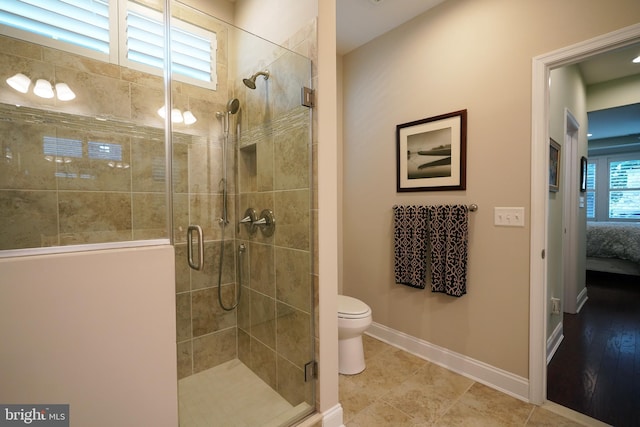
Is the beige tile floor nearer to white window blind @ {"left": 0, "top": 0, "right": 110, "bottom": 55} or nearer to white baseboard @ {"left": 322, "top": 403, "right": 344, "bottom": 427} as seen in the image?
white baseboard @ {"left": 322, "top": 403, "right": 344, "bottom": 427}

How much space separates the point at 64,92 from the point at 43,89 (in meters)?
0.08

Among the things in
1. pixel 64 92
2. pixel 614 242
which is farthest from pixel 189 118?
pixel 614 242

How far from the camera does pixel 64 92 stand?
4.68ft

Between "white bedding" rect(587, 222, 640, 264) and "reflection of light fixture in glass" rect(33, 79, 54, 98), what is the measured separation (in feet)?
22.1

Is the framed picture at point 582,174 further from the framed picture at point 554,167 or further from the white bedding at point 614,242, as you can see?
the white bedding at point 614,242

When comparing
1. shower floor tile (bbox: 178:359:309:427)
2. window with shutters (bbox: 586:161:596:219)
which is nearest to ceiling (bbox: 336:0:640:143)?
shower floor tile (bbox: 178:359:309:427)

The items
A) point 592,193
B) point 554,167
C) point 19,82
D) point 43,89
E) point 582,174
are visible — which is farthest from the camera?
point 592,193

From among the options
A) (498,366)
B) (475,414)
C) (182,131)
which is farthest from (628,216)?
(182,131)

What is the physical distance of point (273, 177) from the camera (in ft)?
5.69

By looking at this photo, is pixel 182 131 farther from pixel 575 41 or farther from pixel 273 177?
pixel 575 41

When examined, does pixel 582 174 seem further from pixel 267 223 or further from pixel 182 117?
pixel 182 117

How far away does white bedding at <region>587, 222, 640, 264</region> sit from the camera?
4.23 m

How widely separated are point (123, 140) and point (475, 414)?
8.27ft

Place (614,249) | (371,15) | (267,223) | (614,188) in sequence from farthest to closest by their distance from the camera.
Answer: (614,188) → (614,249) → (371,15) → (267,223)
